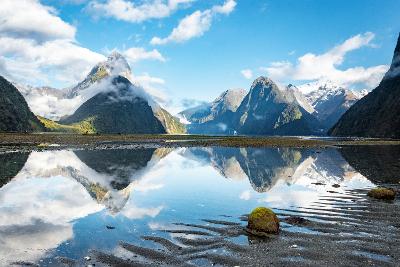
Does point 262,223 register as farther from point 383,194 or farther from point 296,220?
point 383,194

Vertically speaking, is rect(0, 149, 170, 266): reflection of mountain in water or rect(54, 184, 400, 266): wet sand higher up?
rect(0, 149, 170, 266): reflection of mountain in water

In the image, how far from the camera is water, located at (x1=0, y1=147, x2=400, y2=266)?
18639 millimetres

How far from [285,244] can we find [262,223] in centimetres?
239

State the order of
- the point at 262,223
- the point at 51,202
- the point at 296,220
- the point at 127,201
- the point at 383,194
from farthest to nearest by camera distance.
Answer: the point at 127,201, the point at 383,194, the point at 51,202, the point at 296,220, the point at 262,223

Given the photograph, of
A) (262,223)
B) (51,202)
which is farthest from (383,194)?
(51,202)

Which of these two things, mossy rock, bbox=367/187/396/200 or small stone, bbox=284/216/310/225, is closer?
small stone, bbox=284/216/310/225

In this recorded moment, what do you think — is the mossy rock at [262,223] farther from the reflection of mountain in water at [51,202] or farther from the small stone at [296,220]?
the reflection of mountain in water at [51,202]

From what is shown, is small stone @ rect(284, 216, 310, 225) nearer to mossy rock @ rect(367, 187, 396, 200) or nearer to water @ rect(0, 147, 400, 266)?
water @ rect(0, 147, 400, 266)

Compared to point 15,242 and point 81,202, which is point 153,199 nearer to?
point 81,202

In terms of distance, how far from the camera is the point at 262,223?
66.1 feet

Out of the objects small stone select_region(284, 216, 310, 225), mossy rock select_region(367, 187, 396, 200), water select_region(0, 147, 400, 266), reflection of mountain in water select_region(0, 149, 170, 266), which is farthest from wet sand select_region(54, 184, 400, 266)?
mossy rock select_region(367, 187, 396, 200)

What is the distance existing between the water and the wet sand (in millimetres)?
441

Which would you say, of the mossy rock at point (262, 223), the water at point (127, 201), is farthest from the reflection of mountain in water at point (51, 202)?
the mossy rock at point (262, 223)

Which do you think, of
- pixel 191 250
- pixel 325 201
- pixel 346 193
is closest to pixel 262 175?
pixel 346 193
